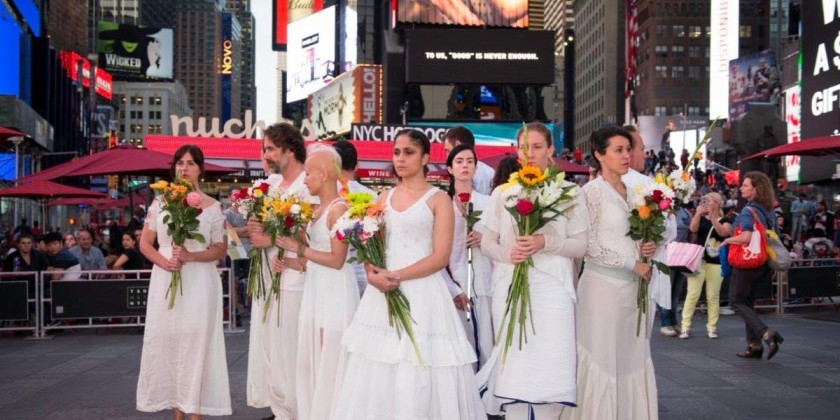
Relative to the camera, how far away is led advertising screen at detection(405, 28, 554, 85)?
70.9m

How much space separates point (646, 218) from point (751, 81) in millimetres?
85816

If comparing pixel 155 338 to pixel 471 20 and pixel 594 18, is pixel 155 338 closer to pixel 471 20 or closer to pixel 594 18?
pixel 471 20

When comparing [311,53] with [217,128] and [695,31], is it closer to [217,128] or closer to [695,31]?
[217,128]

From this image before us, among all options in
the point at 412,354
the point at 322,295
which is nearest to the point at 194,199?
the point at 322,295

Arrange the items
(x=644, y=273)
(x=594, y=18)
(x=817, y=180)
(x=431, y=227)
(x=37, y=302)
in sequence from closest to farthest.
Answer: (x=431, y=227) → (x=644, y=273) → (x=37, y=302) → (x=817, y=180) → (x=594, y=18)

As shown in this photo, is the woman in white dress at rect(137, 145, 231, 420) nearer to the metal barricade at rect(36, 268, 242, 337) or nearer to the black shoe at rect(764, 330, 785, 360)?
the black shoe at rect(764, 330, 785, 360)

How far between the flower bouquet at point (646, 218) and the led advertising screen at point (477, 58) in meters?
64.6

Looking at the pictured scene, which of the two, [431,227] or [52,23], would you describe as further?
[52,23]

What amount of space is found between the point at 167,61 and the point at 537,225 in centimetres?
16017

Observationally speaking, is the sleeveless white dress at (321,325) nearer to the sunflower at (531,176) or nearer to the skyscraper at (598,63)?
the sunflower at (531,176)

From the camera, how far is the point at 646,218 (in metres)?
6.52

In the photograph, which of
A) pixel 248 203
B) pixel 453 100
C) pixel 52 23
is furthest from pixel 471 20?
pixel 248 203

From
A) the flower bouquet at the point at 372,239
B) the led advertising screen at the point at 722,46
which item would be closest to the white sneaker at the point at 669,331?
the flower bouquet at the point at 372,239

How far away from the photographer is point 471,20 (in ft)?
242
